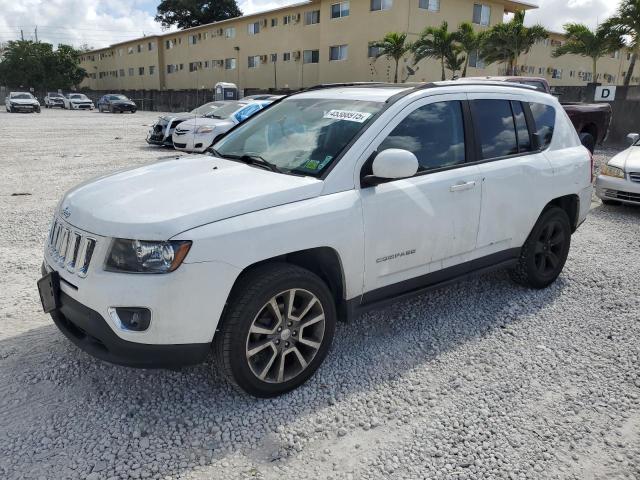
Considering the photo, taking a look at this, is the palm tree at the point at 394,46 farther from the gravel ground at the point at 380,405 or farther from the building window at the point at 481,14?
the gravel ground at the point at 380,405

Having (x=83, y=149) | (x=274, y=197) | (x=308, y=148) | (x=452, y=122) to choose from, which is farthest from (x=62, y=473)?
(x=83, y=149)

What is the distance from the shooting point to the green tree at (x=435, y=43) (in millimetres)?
29391

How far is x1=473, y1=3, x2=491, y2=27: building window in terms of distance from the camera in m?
34.6

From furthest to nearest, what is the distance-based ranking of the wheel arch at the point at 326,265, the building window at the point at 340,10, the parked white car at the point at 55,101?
the parked white car at the point at 55,101 → the building window at the point at 340,10 → the wheel arch at the point at 326,265

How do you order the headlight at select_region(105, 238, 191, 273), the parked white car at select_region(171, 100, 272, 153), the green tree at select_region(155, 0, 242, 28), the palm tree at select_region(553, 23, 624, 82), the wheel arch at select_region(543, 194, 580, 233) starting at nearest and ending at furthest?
1. the headlight at select_region(105, 238, 191, 273)
2. the wheel arch at select_region(543, 194, 580, 233)
3. the parked white car at select_region(171, 100, 272, 153)
4. the palm tree at select_region(553, 23, 624, 82)
5. the green tree at select_region(155, 0, 242, 28)

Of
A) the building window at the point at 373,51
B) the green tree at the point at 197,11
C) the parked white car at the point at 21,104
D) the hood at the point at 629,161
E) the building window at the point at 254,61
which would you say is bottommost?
the hood at the point at 629,161

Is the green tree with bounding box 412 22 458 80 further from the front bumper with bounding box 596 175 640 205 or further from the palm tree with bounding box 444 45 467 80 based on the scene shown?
the front bumper with bounding box 596 175 640 205

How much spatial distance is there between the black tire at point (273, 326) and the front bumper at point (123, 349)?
16cm

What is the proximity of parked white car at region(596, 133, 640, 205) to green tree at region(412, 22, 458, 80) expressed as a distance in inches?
907

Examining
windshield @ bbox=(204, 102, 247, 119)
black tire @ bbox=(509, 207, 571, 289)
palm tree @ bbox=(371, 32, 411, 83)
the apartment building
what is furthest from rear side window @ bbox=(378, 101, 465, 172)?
the apartment building

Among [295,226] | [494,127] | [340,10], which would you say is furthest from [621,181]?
[340,10]

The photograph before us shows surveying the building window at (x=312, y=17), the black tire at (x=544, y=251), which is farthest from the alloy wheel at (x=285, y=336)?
the building window at (x=312, y=17)

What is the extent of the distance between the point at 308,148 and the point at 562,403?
2258 millimetres

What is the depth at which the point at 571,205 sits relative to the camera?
16.2ft
